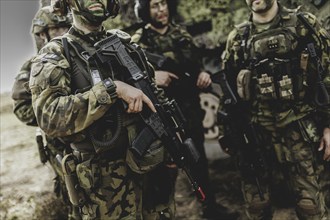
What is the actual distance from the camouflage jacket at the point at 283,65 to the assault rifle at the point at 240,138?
204 millimetres

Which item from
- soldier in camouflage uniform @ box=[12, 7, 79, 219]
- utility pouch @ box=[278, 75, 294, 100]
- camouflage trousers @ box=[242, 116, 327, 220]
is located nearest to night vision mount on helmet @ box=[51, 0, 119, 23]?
soldier in camouflage uniform @ box=[12, 7, 79, 219]

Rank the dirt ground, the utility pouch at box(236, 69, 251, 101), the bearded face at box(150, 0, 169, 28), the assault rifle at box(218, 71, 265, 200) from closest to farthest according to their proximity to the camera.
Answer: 1. the utility pouch at box(236, 69, 251, 101)
2. the assault rifle at box(218, 71, 265, 200)
3. the bearded face at box(150, 0, 169, 28)
4. the dirt ground

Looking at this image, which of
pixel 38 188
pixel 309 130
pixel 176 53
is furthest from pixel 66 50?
pixel 38 188

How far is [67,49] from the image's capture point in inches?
107

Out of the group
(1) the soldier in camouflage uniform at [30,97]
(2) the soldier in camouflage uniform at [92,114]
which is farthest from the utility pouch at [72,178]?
(1) the soldier in camouflage uniform at [30,97]

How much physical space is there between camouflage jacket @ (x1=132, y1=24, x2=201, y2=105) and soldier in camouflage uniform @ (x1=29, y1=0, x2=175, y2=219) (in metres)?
1.30

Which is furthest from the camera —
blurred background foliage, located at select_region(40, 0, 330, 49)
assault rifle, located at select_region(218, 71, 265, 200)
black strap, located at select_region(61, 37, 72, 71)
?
blurred background foliage, located at select_region(40, 0, 330, 49)

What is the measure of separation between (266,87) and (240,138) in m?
0.58

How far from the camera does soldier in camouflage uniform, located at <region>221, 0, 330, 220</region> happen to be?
3.43 meters

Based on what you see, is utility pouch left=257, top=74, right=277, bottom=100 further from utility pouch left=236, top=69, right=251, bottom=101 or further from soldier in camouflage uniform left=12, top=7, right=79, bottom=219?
soldier in camouflage uniform left=12, top=7, right=79, bottom=219

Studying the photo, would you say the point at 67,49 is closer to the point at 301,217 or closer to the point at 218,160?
the point at 301,217

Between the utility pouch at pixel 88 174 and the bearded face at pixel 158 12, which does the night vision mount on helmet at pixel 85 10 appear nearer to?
the utility pouch at pixel 88 174

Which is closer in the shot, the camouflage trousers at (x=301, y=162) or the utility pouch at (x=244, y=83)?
the camouflage trousers at (x=301, y=162)

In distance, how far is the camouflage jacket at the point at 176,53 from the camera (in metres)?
4.36
